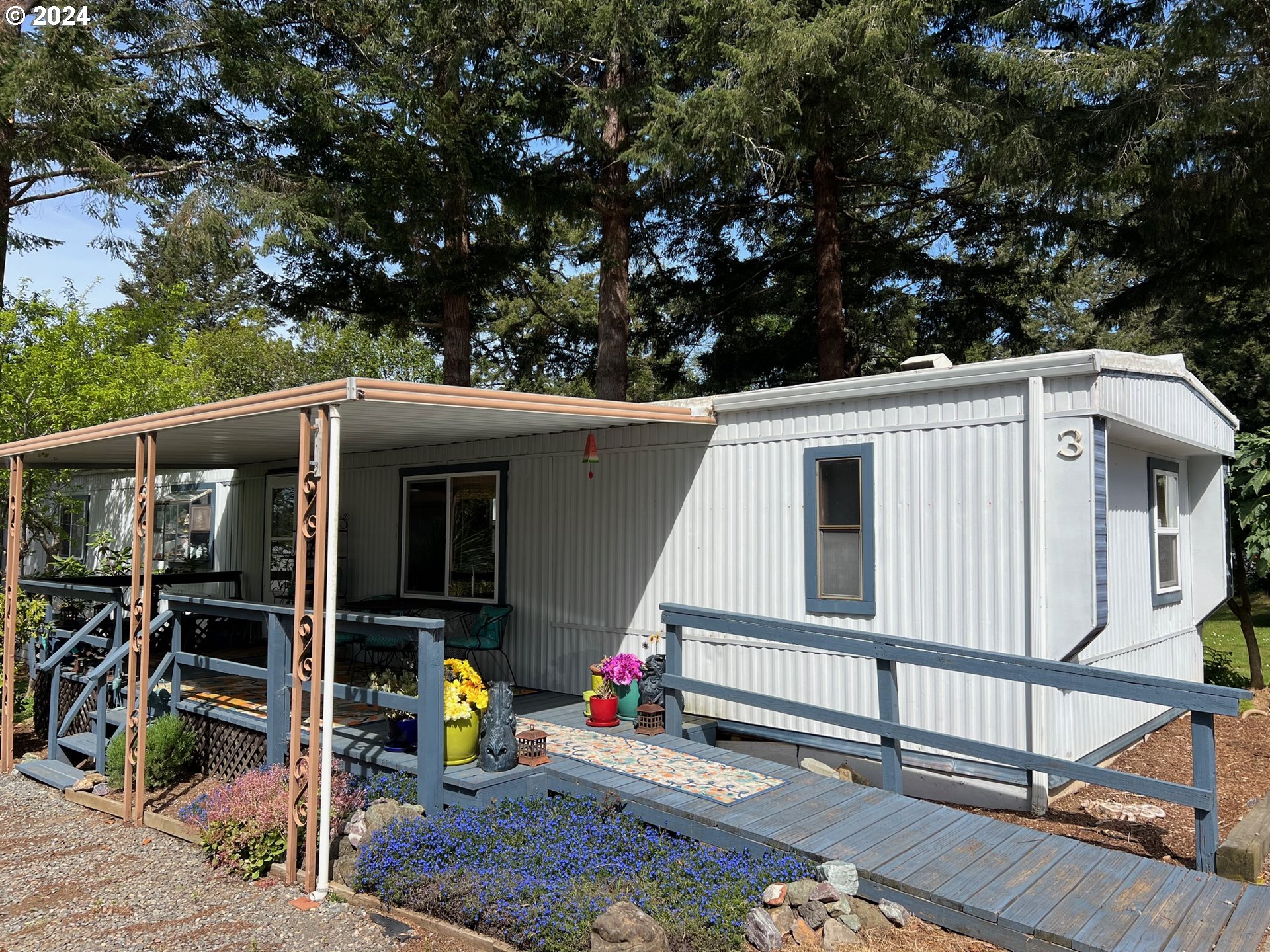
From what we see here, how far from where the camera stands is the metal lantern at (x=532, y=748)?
5402 mm

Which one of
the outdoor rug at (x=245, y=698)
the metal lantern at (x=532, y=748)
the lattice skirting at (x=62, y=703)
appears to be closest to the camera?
the metal lantern at (x=532, y=748)

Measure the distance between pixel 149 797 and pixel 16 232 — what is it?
937cm

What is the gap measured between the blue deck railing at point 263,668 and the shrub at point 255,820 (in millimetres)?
471

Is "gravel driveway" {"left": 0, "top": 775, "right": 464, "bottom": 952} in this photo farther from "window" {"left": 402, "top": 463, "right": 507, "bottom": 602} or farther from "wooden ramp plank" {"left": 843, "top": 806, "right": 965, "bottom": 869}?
"window" {"left": 402, "top": 463, "right": 507, "bottom": 602}

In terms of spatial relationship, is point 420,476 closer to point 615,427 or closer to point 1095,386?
point 615,427

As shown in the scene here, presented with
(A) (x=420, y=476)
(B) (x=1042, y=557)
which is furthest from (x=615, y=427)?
(B) (x=1042, y=557)

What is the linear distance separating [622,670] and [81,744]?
442 cm

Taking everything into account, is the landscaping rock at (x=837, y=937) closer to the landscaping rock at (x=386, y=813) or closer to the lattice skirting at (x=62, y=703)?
the landscaping rock at (x=386, y=813)

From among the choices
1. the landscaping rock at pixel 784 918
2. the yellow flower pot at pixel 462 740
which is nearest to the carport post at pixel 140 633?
the yellow flower pot at pixel 462 740

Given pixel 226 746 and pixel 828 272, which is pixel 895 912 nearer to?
pixel 226 746

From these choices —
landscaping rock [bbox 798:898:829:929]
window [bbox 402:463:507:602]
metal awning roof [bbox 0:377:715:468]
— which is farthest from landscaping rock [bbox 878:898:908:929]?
window [bbox 402:463:507:602]

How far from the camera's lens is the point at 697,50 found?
29.7ft

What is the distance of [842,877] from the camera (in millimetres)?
4012

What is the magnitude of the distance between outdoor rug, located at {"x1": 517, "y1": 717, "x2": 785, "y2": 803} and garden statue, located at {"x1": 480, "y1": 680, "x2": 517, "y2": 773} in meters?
0.50
